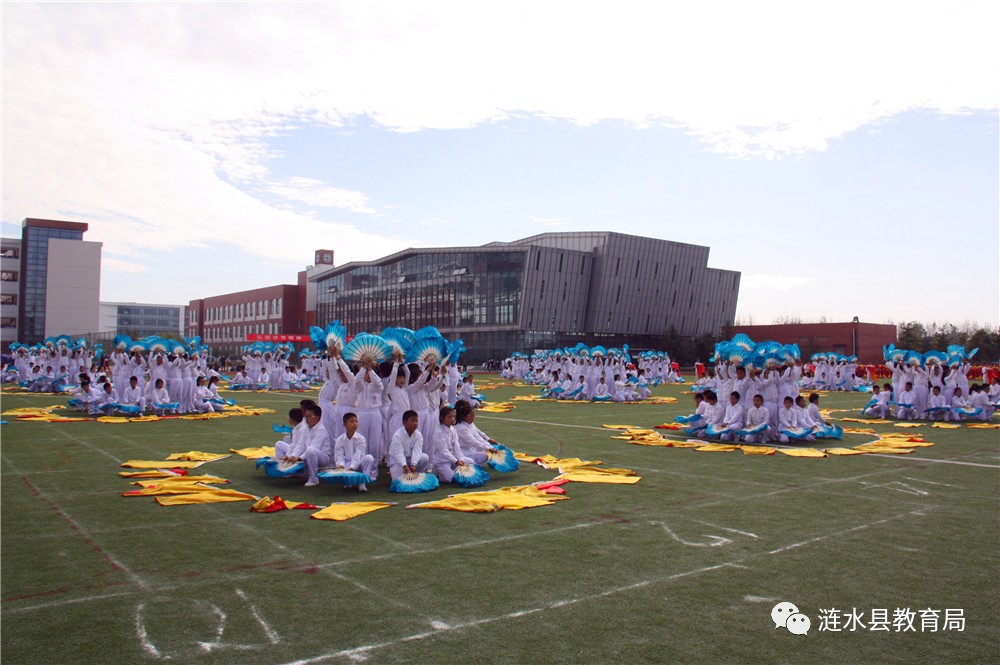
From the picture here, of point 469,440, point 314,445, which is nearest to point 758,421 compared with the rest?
point 469,440

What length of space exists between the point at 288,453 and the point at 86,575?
4116 millimetres

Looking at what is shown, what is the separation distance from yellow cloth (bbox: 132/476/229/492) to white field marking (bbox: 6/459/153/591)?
3.39 ft

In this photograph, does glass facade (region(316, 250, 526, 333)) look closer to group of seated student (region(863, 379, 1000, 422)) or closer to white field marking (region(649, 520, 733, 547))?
group of seated student (region(863, 379, 1000, 422))

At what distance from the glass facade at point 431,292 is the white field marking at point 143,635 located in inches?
2256

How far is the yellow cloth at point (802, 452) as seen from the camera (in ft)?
39.2

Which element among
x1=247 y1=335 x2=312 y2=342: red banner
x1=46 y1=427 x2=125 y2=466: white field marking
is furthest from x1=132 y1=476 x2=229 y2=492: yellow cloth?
x1=247 y1=335 x2=312 y2=342: red banner

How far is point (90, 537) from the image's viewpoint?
639 cm

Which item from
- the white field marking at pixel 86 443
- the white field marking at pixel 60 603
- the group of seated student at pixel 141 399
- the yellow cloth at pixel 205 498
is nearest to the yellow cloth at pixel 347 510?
the yellow cloth at pixel 205 498

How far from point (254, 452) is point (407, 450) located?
3.90 m

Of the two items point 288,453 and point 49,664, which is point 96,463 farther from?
point 49,664

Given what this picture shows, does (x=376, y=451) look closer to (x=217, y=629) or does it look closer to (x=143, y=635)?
(x=217, y=629)

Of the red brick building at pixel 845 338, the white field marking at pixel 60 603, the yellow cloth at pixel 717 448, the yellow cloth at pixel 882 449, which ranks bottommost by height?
the white field marking at pixel 60 603

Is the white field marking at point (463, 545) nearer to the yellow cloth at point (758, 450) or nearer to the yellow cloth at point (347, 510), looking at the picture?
the yellow cloth at point (347, 510)

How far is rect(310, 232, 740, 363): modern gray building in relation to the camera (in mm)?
62469
